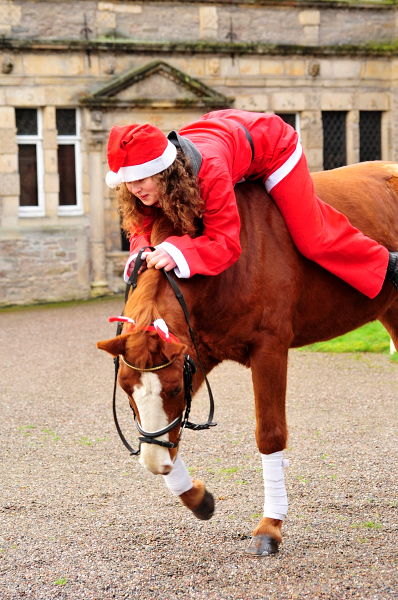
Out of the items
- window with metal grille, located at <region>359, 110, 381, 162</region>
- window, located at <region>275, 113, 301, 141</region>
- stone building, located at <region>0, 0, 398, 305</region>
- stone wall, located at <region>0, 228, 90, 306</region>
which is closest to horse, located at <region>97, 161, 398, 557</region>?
stone wall, located at <region>0, 228, 90, 306</region>

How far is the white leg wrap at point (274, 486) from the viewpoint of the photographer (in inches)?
154

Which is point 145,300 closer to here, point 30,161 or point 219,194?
point 219,194

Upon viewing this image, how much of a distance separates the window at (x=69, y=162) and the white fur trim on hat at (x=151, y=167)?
1287 cm

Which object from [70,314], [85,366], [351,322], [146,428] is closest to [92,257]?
[70,314]

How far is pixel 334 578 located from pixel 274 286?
1.36 m

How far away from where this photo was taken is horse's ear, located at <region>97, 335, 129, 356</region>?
123 inches

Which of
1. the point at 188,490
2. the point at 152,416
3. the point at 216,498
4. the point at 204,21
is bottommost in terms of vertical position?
the point at 216,498

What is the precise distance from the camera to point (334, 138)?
17516 mm

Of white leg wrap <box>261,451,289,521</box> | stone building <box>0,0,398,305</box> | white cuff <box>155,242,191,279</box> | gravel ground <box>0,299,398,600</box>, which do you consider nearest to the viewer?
white cuff <box>155,242,191,279</box>

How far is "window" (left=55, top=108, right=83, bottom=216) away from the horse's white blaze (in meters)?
13.3

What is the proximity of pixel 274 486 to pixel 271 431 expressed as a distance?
0.28m

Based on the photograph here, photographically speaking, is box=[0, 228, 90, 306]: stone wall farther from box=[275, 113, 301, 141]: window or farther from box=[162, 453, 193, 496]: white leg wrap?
box=[162, 453, 193, 496]: white leg wrap

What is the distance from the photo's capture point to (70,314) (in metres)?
14.1

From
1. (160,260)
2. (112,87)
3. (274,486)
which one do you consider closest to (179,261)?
(160,260)
